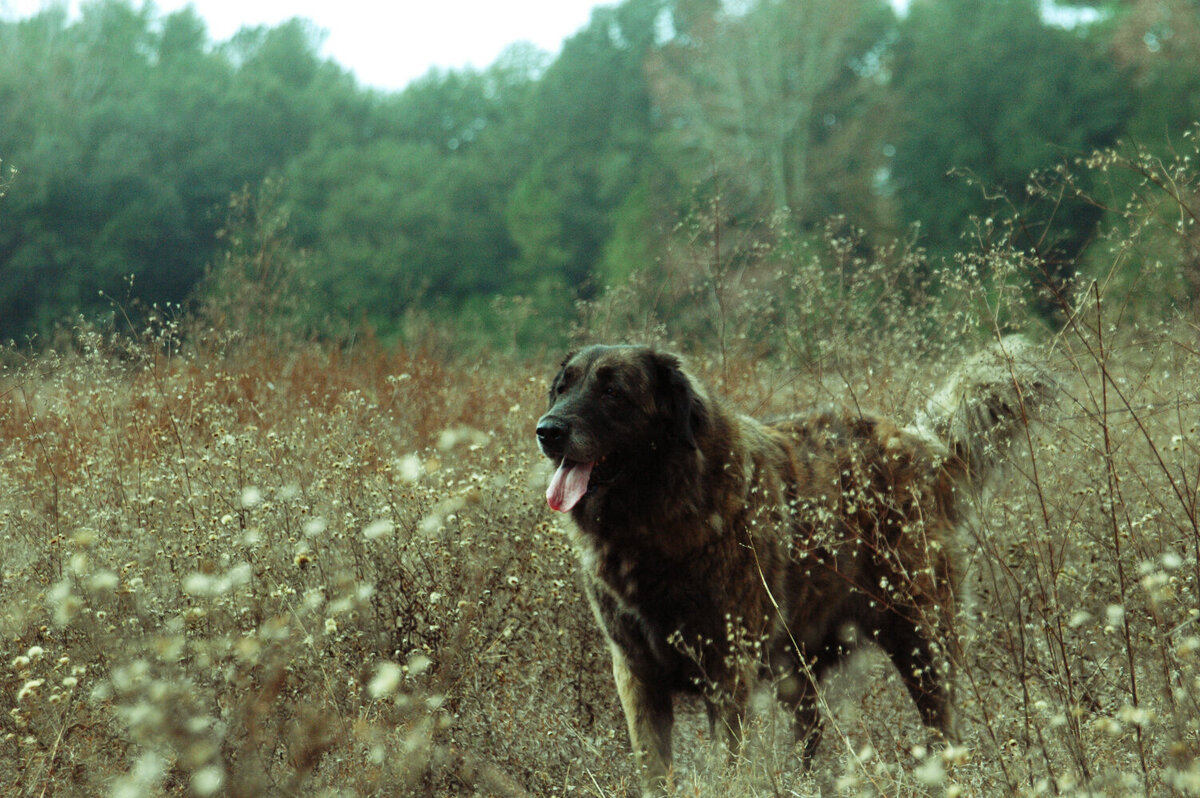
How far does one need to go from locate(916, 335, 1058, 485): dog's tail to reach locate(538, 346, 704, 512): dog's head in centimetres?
103

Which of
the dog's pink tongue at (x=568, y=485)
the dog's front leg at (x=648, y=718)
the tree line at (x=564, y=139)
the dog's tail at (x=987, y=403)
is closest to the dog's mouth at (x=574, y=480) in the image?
the dog's pink tongue at (x=568, y=485)

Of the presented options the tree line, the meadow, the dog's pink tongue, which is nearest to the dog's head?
the dog's pink tongue

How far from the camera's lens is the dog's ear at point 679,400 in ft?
12.1

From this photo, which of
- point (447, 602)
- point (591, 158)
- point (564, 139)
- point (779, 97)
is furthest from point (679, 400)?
point (564, 139)

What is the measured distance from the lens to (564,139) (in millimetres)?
35312

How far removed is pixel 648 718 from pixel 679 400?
122cm

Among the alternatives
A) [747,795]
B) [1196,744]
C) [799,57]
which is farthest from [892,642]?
[799,57]

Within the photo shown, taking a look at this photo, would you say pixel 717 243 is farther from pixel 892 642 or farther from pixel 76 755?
pixel 76 755

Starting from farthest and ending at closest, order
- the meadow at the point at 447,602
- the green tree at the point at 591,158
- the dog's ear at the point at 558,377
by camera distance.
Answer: the green tree at the point at 591,158
the dog's ear at the point at 558,377
the meadow at the point at 447,602

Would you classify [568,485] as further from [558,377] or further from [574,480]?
[558,377]

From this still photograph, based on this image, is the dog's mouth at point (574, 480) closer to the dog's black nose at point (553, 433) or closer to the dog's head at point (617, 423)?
the dog's head at point (617, 423)

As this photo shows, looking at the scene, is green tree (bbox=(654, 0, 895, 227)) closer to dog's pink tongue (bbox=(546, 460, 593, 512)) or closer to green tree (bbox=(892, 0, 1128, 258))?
green tree (bbox=(892, 0, 1128, 258))

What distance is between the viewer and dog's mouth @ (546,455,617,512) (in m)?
3.63

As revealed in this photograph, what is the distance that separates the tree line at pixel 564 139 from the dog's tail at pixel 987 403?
1648 cm
